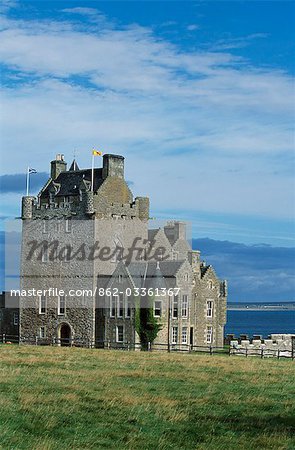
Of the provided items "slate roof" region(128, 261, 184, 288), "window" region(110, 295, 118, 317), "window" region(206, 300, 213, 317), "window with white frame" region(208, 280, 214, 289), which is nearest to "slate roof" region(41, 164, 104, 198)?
"slate roof" region(128, 261, 184, 288)

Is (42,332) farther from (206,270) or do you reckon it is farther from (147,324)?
(206,270)

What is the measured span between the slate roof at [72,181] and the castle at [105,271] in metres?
0.12

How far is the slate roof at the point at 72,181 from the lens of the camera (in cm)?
7331

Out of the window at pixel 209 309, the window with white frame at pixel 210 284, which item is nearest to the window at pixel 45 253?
the window with white frame at pixel 210 284

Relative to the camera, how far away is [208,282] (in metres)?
73.9

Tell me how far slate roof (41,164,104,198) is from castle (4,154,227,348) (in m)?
0.12

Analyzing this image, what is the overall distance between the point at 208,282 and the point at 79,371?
124ft

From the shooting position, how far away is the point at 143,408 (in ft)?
84.9

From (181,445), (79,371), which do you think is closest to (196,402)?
(181,445)

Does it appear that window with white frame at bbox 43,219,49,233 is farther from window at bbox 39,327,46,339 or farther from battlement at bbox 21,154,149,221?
window at bbox 39,327,46,339

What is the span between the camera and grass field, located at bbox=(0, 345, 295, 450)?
2158cm

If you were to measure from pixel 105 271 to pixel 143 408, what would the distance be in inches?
1796

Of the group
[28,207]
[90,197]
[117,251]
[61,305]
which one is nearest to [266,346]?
[117,251]

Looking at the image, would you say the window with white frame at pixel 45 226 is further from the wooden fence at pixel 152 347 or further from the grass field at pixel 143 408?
the grass field at pixel 143 408
